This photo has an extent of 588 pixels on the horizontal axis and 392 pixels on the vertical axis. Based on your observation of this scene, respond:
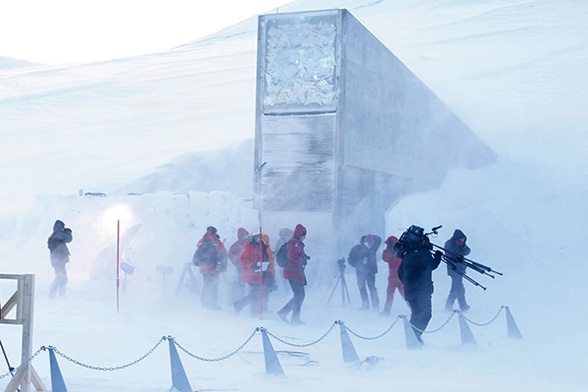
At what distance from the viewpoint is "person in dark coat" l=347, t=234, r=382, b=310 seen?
15.4 m

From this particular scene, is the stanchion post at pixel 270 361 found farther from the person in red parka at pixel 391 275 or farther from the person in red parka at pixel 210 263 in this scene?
the person in red parka at pixel 210 263

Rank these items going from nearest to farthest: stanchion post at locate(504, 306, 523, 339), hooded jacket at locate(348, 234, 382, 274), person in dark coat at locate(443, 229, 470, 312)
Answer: stanchion post at locate(504, 306, 523, 339), person in dark coat at locate(443, 229, 470, 312), hooded jacket at locate(348, 234, 382, 274)

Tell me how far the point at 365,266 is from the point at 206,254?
2741mm

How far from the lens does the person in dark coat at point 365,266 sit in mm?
15422

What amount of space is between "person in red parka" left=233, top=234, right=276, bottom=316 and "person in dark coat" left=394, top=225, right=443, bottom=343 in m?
3.17

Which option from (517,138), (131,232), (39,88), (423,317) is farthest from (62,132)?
(423,317)

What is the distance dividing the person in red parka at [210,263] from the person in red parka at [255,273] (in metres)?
0.57

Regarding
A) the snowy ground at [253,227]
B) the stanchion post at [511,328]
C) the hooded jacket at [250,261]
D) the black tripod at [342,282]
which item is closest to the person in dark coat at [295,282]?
the snowy ground at [253,227]

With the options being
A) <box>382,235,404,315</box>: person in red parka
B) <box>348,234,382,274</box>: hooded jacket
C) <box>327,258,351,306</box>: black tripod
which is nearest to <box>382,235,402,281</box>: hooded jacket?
<box>382,235,404,315</box>: person in red parka

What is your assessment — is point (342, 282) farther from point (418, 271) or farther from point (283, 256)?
point (418, 271)

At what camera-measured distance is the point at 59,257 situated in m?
16.2

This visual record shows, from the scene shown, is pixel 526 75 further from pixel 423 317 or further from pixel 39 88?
pixel 423 317

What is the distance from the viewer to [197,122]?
135 feet

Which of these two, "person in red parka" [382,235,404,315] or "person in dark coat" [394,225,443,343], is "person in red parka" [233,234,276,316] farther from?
"person in dark coat" [394,225,443,343]
